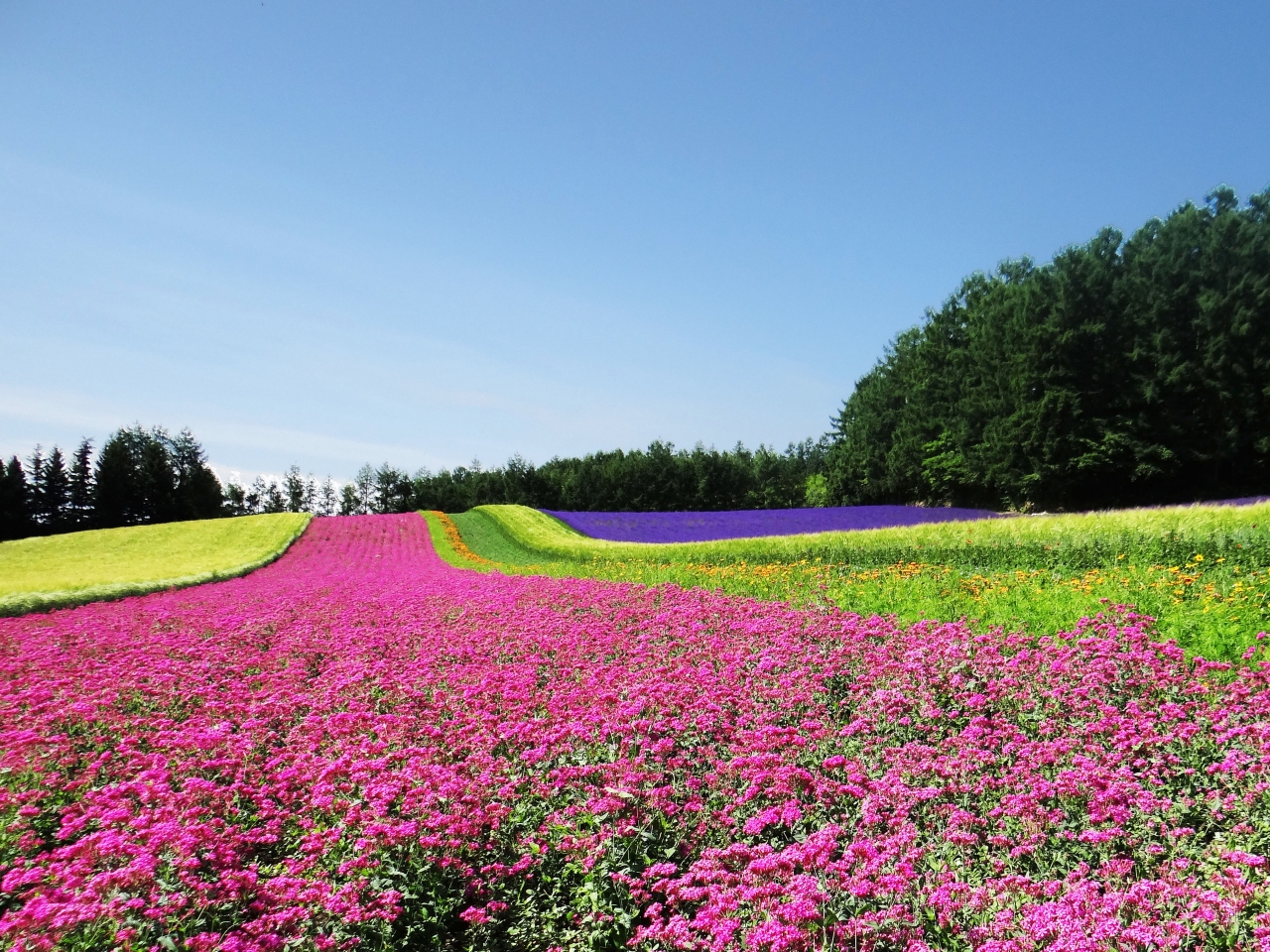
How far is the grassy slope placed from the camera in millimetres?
18484

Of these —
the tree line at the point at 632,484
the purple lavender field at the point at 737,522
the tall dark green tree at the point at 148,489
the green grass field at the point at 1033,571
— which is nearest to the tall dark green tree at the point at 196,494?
the tall dark green tree at the point at 148,489

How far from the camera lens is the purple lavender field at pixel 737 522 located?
3775 cm

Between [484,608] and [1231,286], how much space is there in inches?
1759

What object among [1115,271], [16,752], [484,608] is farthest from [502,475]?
[16,752]

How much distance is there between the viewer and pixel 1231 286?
35.9 meters

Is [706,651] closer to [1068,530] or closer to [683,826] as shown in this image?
[683,826]

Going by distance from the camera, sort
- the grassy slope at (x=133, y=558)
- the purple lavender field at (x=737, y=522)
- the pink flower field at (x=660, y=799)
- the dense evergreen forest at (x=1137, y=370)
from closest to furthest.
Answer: the pink flower field at (x=660, y=799)
the grassy slope at (x=133, y=558)
the dense evergreen forest at (x=1137, y=370)
the purple lavender field at (x=737, y=522)

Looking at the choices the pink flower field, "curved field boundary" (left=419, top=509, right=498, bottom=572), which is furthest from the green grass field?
"curved field boundary" (left=419, top=509, right=498, bottom=572)

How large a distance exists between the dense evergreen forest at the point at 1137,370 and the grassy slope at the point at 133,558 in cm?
4385

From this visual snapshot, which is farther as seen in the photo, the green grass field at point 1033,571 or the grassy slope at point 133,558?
the grassy slope at point 133,558

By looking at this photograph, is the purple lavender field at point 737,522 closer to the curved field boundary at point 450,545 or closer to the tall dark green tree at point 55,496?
the curved field boundary at point 450,545

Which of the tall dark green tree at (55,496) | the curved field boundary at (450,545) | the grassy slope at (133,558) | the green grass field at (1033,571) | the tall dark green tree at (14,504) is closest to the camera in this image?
the green grass field at (1033,571)

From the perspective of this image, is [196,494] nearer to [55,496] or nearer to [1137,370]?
[55,496]

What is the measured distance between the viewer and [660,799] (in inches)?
176
